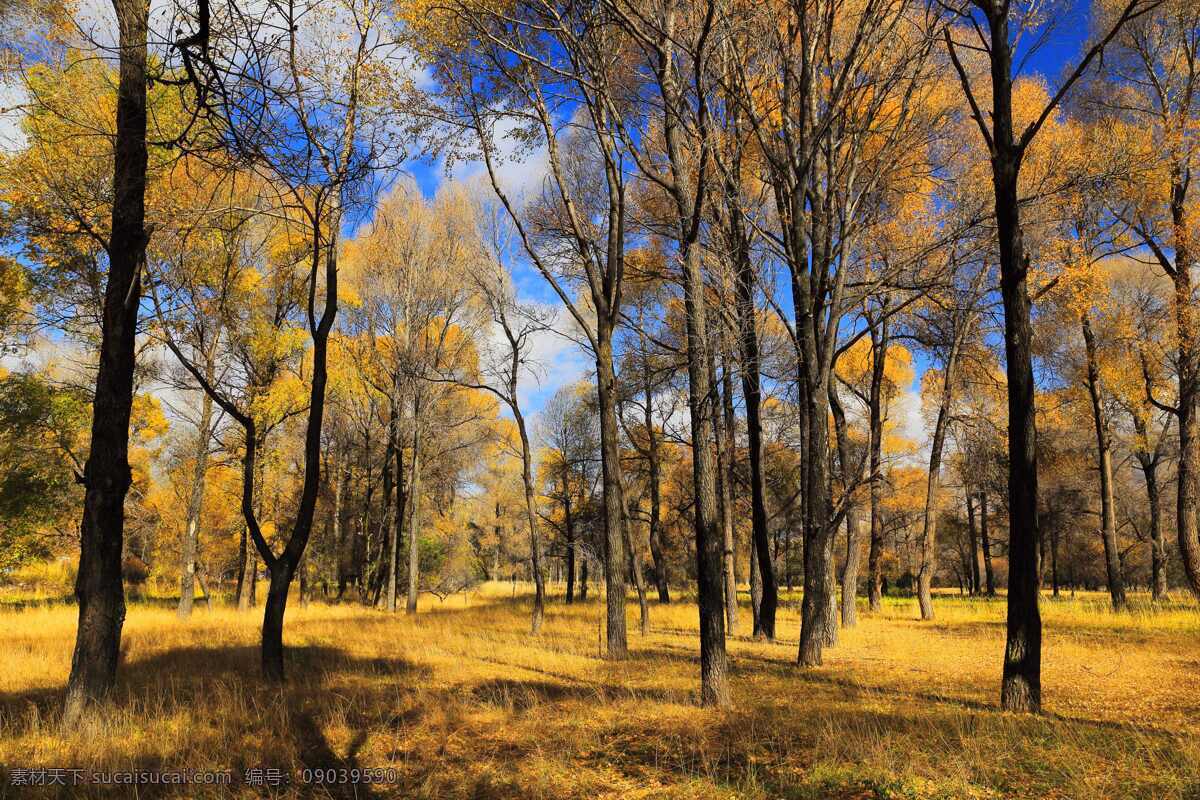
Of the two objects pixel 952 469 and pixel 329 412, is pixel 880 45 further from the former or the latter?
pixel 952 469

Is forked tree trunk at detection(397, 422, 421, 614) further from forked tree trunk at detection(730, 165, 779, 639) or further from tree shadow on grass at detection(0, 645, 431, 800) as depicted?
forked tree trunk at detection(730, 165, 779, 639)

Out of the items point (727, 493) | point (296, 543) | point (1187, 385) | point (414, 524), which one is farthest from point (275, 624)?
point (1187, 385)

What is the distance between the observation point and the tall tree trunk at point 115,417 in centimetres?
541

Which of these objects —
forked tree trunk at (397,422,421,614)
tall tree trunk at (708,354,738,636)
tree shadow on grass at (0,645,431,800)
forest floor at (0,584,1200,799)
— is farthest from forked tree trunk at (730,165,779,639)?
forked tree trunk at (397,422,421,614)

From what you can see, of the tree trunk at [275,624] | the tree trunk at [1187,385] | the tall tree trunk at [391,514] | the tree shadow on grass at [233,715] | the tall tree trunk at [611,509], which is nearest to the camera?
the tree shadow on grass at [233,715]

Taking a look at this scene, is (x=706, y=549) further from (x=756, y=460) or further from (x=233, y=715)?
(x=756, y=460)

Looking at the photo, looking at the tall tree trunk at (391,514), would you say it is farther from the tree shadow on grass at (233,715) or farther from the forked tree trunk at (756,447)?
the forked tree trunk at (756,447)

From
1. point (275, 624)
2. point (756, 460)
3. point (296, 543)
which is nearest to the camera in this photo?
point (275, 624)

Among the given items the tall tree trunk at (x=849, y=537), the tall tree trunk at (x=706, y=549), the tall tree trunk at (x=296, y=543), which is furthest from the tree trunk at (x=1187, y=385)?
the tall tree trunk at (x=296, y=543)

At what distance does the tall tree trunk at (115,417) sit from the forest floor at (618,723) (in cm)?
54

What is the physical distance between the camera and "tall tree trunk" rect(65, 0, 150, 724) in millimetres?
5406

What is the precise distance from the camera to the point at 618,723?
5422 mm

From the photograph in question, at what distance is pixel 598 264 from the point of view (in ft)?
36.1

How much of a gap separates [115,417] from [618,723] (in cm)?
542
